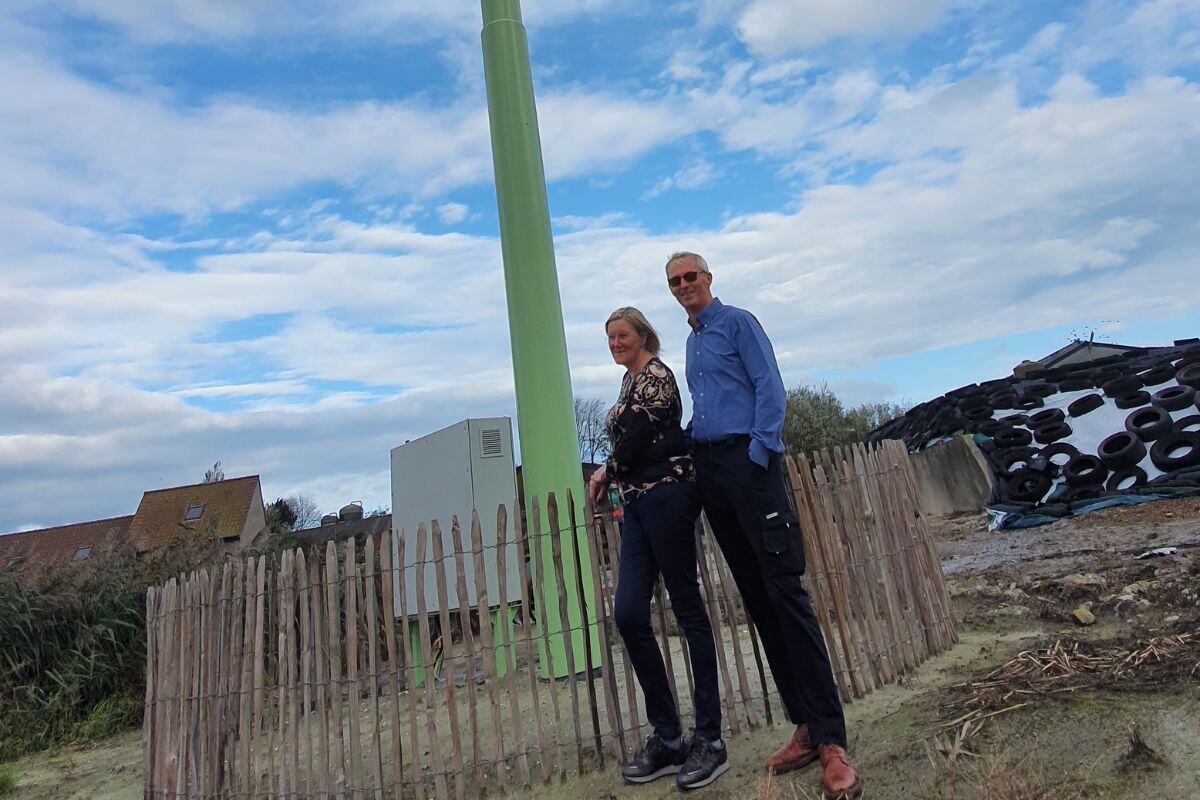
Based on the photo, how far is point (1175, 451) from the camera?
35.0ft

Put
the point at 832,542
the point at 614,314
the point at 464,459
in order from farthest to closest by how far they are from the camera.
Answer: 1. the point at 464,459
2. the point at 832,542
3. the point at 614,314

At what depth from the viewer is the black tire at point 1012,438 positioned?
12.4 meters

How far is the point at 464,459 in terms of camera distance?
6.15 meters

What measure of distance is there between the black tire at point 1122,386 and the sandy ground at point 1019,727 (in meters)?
5.35

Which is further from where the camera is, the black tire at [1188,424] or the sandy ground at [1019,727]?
the black tire at [1188,424]

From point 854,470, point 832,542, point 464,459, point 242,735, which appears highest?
point 464,459

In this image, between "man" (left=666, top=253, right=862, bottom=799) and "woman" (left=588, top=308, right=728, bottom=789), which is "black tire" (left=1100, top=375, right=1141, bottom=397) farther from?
"woman" (left=588, top=308, right=728, bottom=789)

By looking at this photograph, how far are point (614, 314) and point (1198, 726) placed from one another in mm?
2643

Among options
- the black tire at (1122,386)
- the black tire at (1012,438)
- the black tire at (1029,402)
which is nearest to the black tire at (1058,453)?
the black tire at (1012,438)

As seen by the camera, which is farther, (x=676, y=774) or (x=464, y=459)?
(x=464, y=459)

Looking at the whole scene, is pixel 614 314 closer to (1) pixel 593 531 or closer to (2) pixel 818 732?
(1) pixel 593 531

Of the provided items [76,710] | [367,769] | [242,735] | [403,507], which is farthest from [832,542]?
[76,710]

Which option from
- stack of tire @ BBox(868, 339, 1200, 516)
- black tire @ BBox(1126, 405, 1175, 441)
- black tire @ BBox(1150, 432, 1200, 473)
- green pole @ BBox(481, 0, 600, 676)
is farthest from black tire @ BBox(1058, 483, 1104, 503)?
green pole @ BBox(481, 0, 600, 676)

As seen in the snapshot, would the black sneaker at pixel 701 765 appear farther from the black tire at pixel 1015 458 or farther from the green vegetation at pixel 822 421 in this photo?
the green vegetation at pixel 822 421
